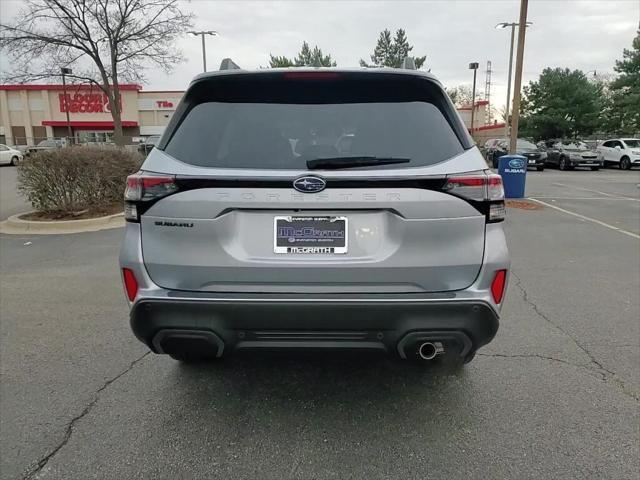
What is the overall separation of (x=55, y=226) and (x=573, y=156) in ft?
83.3

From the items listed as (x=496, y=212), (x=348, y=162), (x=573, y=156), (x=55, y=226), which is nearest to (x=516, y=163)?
(x=55, y=226)

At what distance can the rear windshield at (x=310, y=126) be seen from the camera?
2434 mm

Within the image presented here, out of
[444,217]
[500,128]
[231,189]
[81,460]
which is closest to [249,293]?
[231,189]

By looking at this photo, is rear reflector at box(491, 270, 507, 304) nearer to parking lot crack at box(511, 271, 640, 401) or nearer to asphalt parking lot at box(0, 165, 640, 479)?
asphalt parking lot at box(0, 165, 640, 479)

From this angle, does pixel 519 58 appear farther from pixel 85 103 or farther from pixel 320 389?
pixel 85 103

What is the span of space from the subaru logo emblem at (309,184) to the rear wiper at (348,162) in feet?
0.26

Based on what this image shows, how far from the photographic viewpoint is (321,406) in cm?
291

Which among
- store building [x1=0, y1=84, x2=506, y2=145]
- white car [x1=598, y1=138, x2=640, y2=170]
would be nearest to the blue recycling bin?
white car [x1=598, y1=138, x2=640, y2=170]

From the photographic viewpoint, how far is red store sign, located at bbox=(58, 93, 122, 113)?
4897 centimetres

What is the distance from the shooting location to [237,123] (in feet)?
8.43

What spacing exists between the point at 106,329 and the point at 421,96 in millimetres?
3229

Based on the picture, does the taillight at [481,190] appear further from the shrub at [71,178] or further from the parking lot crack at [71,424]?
the shrub at [71,178]

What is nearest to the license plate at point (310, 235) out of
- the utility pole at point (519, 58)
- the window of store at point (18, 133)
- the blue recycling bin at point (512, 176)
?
the blue recycling bin at point (512, 176)

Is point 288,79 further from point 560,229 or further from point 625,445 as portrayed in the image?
point 560,229
